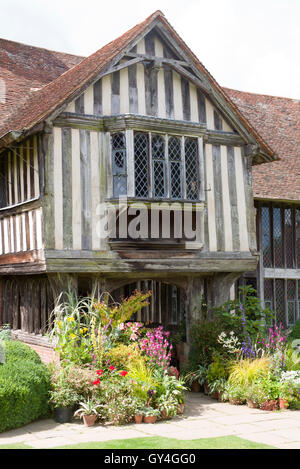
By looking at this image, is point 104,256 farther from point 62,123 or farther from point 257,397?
point 257,397

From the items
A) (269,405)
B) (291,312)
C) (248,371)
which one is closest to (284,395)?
(269,405)

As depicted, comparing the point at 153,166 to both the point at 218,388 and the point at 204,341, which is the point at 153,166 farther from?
the point at 218,388

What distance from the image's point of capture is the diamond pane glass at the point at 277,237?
1520 cm

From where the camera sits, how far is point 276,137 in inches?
675

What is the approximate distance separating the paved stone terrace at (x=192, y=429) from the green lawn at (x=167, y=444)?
227 mm

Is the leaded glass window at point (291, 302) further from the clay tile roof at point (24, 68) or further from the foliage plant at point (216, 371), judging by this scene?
the clay tile roof at point (24, 68)

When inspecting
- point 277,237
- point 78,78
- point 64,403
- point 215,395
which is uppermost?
point 78,78

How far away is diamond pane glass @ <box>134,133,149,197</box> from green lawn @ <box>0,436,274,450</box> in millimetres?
4712

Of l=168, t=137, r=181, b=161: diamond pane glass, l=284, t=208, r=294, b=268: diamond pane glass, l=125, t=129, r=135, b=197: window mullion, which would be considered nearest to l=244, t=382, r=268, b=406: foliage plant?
l=125, t=129, r=135, b=197: window mullion

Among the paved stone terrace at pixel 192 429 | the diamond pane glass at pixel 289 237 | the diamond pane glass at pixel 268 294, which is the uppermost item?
the diamond pane glass at pixel 289 237

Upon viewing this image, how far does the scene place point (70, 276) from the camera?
10477mm

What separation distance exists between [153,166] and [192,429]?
4691mm

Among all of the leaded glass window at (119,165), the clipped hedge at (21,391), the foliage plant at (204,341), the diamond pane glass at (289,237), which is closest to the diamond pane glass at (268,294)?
the diamond pane glass at (289,237)

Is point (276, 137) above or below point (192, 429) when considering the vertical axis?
above
